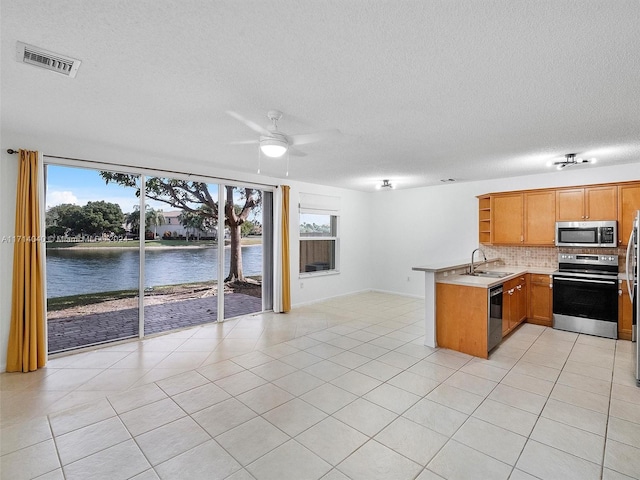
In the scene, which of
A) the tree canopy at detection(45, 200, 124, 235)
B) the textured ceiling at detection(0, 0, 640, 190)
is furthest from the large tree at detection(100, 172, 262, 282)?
the textured ceiling at detection(0, 0, 640, 190)

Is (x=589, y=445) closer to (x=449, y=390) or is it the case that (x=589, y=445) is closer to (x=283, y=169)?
(x=449, y=390)

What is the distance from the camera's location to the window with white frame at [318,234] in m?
6.70

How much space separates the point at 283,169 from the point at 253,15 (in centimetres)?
367

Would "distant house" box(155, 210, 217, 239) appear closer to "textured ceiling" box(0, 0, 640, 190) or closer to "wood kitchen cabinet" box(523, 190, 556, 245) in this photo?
"textured ceiling" box(0, 0, 640, 190)

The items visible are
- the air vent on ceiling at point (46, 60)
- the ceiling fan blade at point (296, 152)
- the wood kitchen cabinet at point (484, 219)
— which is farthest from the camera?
the wood kitchen cabinet at point (484, 219)

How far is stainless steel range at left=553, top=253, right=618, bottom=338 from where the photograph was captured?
4430mm

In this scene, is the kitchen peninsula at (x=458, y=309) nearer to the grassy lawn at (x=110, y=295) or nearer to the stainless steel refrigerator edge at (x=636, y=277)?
the stainless steel refrigerator edge at (x=636, y=277)

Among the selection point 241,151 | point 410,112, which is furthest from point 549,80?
point 241,151

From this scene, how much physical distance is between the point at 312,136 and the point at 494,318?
10.4 ft

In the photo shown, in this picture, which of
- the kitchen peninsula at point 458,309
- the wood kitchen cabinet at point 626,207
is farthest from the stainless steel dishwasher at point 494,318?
the wood kitchen cabinet at point 626,207

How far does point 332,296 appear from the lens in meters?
7.23

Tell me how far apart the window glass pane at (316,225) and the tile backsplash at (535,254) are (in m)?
3.19

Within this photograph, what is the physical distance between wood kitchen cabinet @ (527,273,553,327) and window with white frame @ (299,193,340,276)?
3.79 m

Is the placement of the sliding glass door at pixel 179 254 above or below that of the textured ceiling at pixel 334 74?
below
